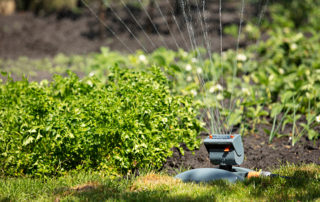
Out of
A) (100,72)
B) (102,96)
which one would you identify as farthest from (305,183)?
(100,72)

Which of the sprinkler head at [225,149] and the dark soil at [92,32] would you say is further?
the dark soil at [92,32]

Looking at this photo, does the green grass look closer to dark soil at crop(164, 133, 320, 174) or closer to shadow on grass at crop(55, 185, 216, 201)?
shadow on grass at crop(55, 185, 216, 201)

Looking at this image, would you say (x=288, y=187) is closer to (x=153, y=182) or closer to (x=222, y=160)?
(x=222, y=160)

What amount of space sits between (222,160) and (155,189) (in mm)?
588

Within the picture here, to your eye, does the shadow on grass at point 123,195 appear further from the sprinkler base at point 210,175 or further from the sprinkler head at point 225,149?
the sprinkler head at point 225,149

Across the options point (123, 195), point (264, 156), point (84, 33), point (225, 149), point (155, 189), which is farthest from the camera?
point (84, 33)

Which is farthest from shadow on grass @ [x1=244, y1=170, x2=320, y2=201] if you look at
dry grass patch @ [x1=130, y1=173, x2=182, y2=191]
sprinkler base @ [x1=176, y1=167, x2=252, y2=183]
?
dry grass patch @ [x1=130, y1=173, x2=182, y2=191]

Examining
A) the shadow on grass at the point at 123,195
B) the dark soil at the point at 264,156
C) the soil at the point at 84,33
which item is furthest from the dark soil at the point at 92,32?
the shadow on grass at the point at 123,195

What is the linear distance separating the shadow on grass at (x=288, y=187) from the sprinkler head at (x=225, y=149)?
0.21 m

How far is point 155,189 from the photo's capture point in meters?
2.76

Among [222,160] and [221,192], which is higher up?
[222,160]

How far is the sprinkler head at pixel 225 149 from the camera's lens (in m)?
2.88

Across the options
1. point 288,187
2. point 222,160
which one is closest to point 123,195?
point 222,160

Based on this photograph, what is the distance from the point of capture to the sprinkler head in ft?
9.43
